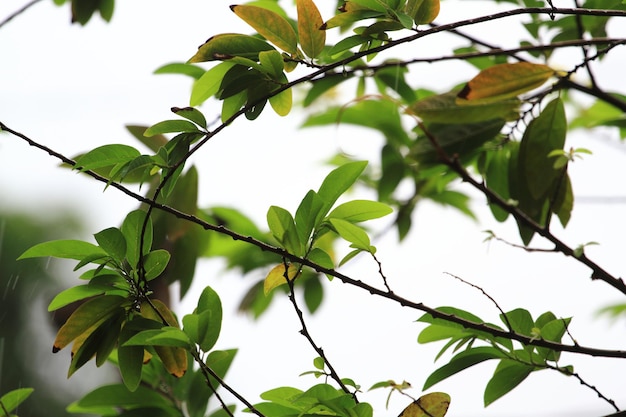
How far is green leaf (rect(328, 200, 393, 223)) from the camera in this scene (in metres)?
0.58

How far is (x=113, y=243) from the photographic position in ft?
1.88

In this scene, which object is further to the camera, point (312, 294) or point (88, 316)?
point (312, 294)

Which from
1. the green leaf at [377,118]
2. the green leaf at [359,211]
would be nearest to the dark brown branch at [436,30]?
the green leaf at [359,211]

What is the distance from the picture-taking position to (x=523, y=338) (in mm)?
518

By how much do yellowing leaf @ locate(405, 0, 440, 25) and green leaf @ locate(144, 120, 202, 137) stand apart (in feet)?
0.69

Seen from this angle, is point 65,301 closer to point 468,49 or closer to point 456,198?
point 468,49

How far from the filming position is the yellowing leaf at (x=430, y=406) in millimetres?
538

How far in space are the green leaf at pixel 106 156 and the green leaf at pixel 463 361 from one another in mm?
336

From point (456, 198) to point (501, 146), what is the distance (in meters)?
0.31

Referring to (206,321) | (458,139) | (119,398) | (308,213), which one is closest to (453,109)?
(458,139)

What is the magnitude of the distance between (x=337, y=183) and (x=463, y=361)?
0.20 meters

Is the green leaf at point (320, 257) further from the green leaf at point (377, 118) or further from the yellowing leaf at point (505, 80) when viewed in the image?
the green leaf at point (377, 118)

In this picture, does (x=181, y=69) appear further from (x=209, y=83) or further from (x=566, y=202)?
(x=566, y=202)

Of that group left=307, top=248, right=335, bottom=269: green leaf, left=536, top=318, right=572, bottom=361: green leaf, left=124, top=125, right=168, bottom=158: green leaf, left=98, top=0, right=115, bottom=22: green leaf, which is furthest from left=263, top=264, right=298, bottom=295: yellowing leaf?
left=98, top=0, right=115, bottom=22: green leaf
